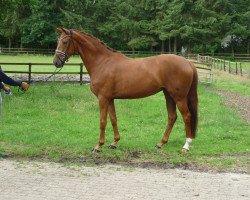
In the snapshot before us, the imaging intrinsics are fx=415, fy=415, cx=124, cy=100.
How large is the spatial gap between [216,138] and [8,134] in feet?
16.1

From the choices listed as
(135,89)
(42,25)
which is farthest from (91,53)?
(42,25)

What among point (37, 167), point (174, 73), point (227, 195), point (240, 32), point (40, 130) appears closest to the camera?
point (227, 195)

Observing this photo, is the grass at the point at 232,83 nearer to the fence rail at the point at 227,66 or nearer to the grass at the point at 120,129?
the fence rail at the point at 227,66

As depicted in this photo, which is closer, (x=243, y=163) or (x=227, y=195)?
(x=227, y=195)

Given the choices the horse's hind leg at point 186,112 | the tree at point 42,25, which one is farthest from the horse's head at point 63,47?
the tree at point 42,25

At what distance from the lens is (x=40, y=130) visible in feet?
34.3

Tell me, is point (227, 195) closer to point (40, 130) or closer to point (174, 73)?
point (174, 73)

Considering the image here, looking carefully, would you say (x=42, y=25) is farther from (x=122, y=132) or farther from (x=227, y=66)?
(x=122, y=132)

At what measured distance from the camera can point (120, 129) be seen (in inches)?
425

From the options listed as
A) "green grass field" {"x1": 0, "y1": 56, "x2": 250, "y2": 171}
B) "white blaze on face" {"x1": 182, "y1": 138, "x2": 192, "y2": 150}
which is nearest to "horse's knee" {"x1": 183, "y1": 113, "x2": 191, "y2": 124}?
"white blaze on face" {"x1": 182, "y1": 138, "x2": 192, "y2": 150}

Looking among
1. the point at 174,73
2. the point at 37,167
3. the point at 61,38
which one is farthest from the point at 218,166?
the point at 61,38

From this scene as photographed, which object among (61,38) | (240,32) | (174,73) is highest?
(240,32)

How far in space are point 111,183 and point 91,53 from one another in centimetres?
341

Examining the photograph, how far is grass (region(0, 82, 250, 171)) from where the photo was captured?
26.8 feet
